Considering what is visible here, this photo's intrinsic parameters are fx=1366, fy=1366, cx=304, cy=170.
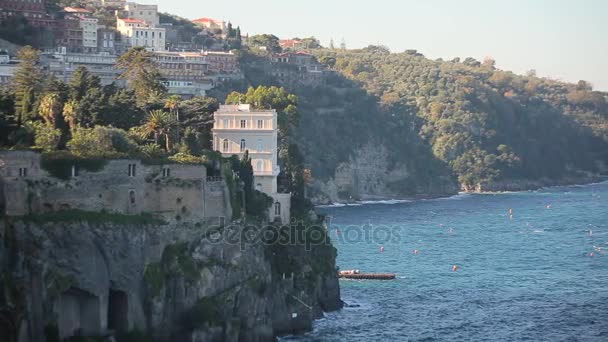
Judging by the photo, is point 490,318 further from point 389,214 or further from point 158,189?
point 389,214

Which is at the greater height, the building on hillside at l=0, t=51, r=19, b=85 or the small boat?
the building on hillside at l=0, t=51, r=19, b=85

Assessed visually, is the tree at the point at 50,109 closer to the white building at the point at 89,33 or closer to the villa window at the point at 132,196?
the villa window at the point at 132,196

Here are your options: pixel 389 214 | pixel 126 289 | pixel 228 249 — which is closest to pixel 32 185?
pixel 126 289

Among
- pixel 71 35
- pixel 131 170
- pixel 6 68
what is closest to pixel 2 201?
pixel 131 170

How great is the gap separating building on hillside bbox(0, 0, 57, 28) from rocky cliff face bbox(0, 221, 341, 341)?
293 ft

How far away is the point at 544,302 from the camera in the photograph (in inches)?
4277

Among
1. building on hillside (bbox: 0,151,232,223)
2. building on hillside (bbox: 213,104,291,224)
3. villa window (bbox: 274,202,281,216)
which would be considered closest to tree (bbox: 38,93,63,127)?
building on hillside (bbox: 0,151,232,223)

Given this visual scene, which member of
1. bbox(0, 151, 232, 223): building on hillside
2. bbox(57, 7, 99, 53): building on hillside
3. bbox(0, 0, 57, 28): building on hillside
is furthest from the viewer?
bbox(57, 7, 99, 53): building on hillside

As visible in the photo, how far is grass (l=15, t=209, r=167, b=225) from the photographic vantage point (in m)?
77.4

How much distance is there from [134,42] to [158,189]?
366ft

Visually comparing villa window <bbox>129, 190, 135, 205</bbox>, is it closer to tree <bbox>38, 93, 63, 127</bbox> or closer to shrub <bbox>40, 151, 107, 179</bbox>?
shrub <bbox>40, 151, 107, 179</bbox>

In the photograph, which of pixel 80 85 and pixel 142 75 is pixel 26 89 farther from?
pixel 142 75

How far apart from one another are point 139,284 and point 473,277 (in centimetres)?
4928

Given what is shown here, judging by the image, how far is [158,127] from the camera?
3698 inches
